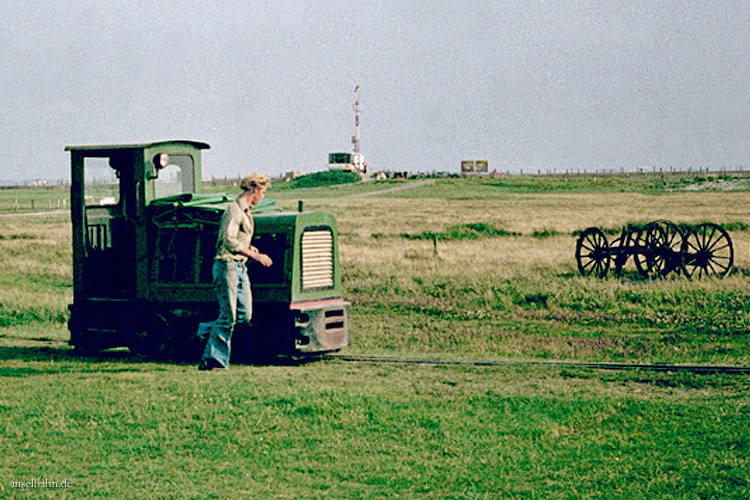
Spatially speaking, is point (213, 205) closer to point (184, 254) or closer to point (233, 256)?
point (184, 254)

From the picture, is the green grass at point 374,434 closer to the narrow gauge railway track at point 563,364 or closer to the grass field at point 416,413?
the grass field at point 416,413

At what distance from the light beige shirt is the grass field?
54.2 inches

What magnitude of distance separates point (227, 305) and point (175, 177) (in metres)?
2.92

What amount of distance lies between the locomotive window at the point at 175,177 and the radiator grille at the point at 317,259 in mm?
2155

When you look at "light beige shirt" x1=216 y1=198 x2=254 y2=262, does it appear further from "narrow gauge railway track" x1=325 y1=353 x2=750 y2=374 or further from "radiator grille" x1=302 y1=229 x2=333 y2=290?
"narrow gauge railway track" x1=325 y1=353 x2=750 y2=374

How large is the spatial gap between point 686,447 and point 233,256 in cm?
524

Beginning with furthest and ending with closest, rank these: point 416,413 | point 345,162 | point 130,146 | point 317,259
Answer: point 345,162
point 130,146
point 317,259
point 416,413

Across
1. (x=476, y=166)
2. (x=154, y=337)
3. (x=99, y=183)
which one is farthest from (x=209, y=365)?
(x=476, y=166)

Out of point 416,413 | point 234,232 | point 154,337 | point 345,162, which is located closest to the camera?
point 416,413

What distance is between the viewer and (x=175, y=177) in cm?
1292

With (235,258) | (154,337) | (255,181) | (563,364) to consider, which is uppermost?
(255,181)

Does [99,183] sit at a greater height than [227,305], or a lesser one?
greater

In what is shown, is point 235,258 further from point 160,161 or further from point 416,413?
point 416,413

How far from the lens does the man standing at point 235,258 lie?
10.6 metres
